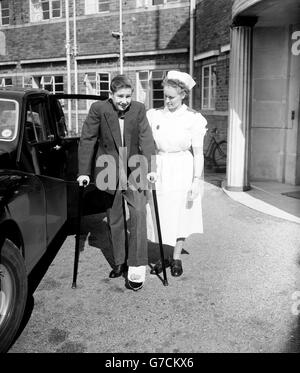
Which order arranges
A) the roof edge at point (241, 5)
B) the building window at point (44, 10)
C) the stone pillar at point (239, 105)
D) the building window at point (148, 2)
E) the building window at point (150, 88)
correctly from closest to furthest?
the roof edge at point (241, 5) → the stone pillar at point (239, 105) → the building window at point (148, 2) → the building window at point (150, 88) → the building window at point (44, 10)

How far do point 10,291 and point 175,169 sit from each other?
75.4 inches

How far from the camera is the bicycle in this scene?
1178 cm

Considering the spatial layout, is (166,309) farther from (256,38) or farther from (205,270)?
(256,38)

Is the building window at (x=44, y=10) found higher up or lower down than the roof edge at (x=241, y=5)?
higher up

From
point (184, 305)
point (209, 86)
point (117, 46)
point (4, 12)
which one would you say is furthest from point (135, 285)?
point (4, 12)

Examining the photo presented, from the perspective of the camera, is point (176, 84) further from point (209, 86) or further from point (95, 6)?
point (95, 6)

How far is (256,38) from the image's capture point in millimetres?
8500

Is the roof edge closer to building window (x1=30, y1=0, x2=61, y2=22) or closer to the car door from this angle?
the car door

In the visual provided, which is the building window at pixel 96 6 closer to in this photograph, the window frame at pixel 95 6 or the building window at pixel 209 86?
the window frame at pixel 95 6

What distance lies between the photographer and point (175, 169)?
13.4 ft

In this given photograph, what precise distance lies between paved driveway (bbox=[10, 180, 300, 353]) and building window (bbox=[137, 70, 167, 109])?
434 inches

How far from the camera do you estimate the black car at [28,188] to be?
111 inches

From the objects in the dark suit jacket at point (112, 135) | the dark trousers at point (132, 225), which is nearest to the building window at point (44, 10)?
the dark suit jacket at point (112, 135)

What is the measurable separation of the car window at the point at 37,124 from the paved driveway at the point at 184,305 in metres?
1.34
